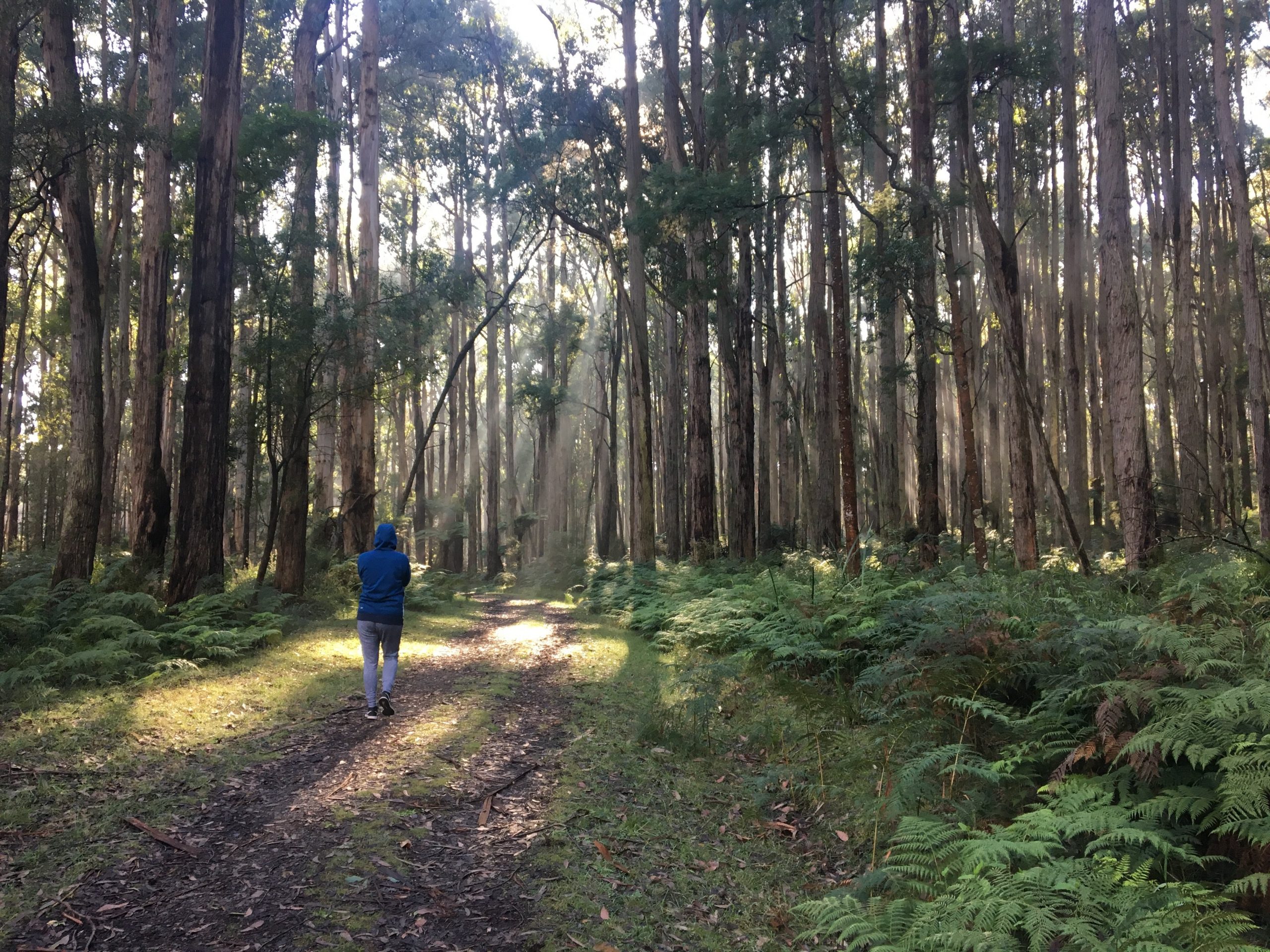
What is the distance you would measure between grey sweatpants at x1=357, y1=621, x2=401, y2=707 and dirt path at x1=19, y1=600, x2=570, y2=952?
0.30 metres

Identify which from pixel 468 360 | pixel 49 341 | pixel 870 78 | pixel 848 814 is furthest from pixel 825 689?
pixel 49 341

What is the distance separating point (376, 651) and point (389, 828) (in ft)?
9.39

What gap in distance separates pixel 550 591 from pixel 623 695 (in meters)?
17.3

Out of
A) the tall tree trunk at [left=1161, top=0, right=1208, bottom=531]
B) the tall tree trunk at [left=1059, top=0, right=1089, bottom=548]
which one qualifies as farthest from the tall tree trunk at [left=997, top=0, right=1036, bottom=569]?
the tall tree trunk at [left=1161, top=0, right=1208, bottom=531]

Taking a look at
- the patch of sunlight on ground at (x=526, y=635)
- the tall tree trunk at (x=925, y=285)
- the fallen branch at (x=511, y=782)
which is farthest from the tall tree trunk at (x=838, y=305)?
the fallen branch at (x=511, y=782)

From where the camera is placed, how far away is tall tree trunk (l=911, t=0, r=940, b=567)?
13.3 m

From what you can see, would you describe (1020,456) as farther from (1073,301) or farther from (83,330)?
(83,330)

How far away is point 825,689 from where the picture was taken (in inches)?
279

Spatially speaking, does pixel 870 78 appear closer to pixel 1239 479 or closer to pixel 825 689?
pixel 825 689

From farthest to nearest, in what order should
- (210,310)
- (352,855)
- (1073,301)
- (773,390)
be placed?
(773,390) < (1073,301) < (210,310) < (352,855)

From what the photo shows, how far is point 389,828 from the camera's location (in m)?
4.45

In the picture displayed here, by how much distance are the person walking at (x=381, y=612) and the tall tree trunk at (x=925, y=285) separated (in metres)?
8.62

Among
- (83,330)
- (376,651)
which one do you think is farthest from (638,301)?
(376,651)

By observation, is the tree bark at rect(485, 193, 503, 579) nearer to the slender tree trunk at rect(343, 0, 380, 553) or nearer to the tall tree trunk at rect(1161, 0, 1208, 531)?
the slender tree trunk at rect(343, 0, 380, 553)
